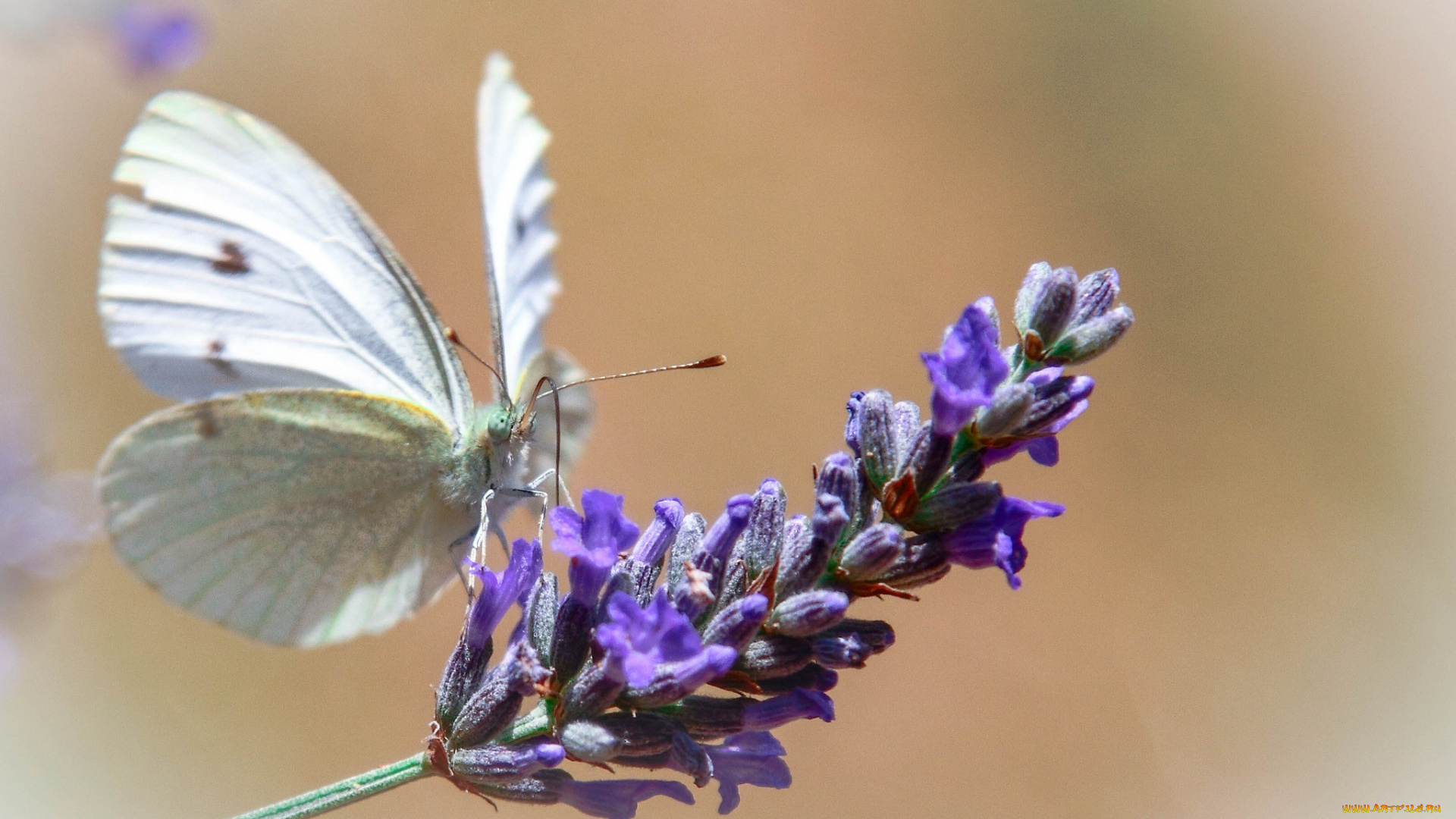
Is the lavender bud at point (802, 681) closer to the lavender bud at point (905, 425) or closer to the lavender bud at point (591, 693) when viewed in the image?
the lavender bud at point (591, 693)

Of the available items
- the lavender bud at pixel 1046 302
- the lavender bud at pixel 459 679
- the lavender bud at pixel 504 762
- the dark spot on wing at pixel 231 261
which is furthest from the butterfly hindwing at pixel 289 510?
the lavender bud at pixel 1046 302

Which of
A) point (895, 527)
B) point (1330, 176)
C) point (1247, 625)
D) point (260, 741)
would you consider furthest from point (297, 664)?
point (1330, 176)

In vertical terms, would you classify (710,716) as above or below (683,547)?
below

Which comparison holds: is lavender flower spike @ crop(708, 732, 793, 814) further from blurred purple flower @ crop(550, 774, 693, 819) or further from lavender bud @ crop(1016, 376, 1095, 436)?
lavender bud @ crop(1016, 376, 1095, 436)

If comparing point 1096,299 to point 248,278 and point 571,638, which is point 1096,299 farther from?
point 248,278

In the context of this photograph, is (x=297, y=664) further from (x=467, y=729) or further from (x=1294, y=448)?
(x=1294, y=448)

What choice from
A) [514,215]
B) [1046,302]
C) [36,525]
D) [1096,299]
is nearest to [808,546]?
[1046,302]

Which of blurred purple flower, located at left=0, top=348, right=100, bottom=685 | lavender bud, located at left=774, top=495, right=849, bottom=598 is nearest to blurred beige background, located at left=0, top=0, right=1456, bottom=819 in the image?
blurred purple flower, located at left=0, top=348, right=100, bottom=685

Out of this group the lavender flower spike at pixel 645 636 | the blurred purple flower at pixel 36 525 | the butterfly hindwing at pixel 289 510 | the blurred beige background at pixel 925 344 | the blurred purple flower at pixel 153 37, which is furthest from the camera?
the blurred beige background at pixel 925 344
